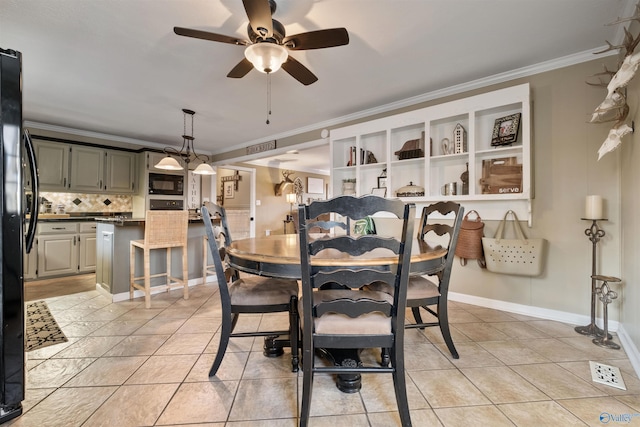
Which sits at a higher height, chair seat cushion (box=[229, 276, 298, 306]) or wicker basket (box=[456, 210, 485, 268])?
wicker basket (box=[456, 210, 485, 268])

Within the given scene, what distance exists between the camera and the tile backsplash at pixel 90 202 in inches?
182

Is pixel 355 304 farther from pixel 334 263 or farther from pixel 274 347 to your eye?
pixel 274 347

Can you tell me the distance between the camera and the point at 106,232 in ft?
10.4

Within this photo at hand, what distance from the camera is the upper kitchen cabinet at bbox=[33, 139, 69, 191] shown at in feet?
13.3

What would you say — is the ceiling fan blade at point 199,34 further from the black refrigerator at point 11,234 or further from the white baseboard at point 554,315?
the white baseboard at point 554,315

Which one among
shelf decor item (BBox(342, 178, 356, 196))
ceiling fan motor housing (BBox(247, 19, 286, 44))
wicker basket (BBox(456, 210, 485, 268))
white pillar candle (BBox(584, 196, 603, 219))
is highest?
ceiling fan motor housing (BBox(247, 19, 286, 44))

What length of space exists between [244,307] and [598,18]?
303 cm

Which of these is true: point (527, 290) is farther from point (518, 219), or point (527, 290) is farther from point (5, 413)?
point (5, 413)

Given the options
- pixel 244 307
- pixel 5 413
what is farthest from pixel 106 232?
pixel 244 307

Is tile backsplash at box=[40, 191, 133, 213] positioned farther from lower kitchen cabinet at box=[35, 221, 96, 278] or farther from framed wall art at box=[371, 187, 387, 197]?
framed wall art at box=[371, 187, 387, 197]

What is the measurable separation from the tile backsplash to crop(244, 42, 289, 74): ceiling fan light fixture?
462 cm

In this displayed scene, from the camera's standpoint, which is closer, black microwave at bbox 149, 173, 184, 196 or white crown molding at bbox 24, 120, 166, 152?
white crown molding at bbox 24, 120, 166, 152

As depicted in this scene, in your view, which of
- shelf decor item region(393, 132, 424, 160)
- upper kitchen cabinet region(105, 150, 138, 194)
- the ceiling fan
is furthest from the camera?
upper kitchen cabinet region(105, 150, 138, 194)

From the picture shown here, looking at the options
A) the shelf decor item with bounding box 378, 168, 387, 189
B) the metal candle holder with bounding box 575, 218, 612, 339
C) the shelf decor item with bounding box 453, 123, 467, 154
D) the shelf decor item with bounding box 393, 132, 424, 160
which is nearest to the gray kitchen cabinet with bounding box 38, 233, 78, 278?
the shelf decor item with bounding box 378, 168, 387, 189
